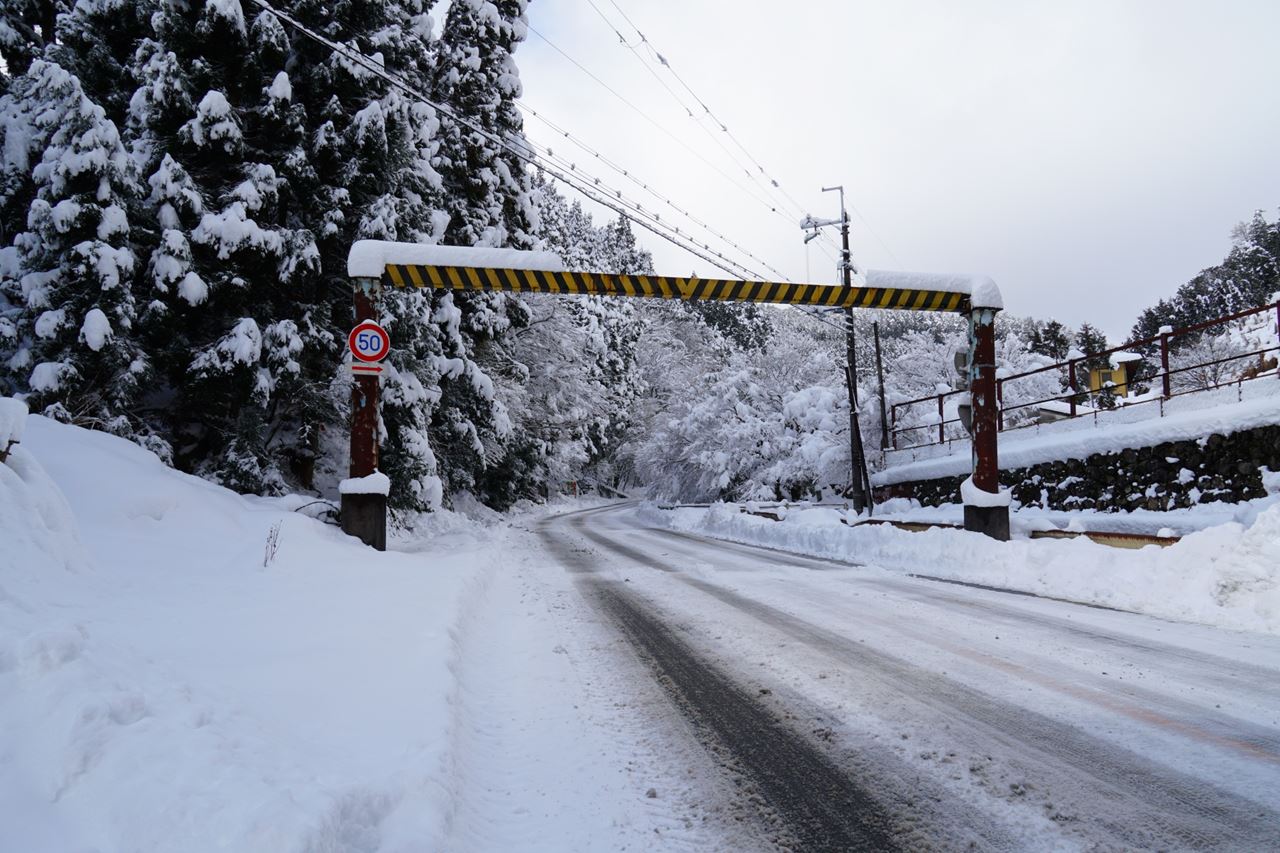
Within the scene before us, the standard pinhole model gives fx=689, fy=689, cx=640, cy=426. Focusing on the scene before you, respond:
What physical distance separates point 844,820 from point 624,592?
20.0ft

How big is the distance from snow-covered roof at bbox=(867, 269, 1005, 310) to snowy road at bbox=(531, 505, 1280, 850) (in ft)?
22.4

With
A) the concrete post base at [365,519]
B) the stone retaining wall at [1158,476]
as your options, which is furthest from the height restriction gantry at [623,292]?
the stone retaining wall at [1158,476]

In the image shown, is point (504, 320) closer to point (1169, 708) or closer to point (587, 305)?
point (1169, 708)

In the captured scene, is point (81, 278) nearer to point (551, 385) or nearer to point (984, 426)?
point (984, 426)

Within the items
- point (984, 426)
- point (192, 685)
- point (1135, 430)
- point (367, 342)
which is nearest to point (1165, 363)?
point (1135, 430)

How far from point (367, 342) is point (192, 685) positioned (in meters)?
7.90

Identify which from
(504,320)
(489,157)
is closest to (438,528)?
(504,320)

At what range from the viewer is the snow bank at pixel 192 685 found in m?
2.08

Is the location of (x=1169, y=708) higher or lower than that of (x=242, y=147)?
lower

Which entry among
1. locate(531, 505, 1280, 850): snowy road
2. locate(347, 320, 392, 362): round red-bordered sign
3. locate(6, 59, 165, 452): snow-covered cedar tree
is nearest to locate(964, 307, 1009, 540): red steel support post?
locate(531, 505, 1280, 850): snowy road

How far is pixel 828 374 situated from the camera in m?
31.0

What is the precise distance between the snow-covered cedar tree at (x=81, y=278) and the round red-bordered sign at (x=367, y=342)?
9.53ft

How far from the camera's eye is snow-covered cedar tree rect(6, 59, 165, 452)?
9500 mm

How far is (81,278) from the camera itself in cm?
973
